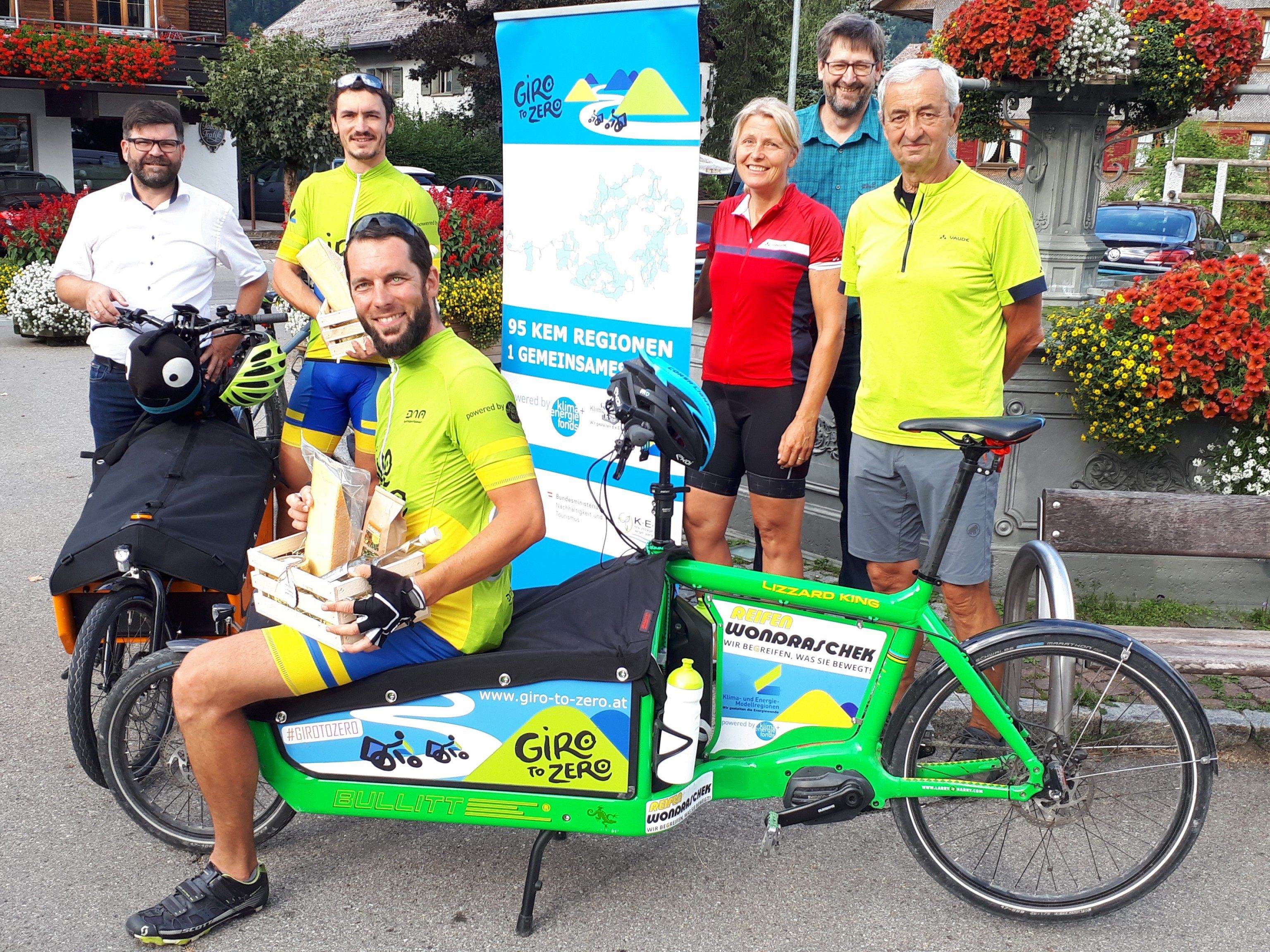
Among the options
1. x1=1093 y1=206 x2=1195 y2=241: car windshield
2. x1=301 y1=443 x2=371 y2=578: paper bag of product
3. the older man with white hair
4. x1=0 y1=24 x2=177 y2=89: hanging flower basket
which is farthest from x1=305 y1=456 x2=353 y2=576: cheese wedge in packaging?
x1=0 y1=24 x2=177 y2=89: hanging flower basket

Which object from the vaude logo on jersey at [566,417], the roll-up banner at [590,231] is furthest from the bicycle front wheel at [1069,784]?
the vaude logo on jersey at [566,417]

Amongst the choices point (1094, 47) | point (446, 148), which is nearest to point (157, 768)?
point (1094, 47)

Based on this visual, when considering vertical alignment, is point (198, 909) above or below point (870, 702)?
below

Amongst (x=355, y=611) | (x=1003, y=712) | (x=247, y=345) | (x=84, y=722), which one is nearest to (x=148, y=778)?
(x=84, y=722)

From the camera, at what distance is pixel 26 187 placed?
22375 mm

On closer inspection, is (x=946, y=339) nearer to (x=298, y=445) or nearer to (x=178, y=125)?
(x=298, y=445)

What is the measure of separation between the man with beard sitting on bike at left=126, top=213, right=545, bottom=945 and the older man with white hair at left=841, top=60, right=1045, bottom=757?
1248mm

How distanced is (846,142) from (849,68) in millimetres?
266

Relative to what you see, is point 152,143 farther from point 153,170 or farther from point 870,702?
point 870,702

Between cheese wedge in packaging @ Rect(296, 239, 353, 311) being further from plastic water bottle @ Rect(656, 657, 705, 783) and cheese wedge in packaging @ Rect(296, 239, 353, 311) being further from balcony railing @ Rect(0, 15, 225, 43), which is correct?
balcony railing @ Rect(0, 15, 225, 43)

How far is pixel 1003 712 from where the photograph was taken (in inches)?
118

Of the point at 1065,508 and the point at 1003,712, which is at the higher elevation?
the point at 1065,508

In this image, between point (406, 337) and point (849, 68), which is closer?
point (406, 337)

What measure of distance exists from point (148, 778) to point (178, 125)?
2384 mm
